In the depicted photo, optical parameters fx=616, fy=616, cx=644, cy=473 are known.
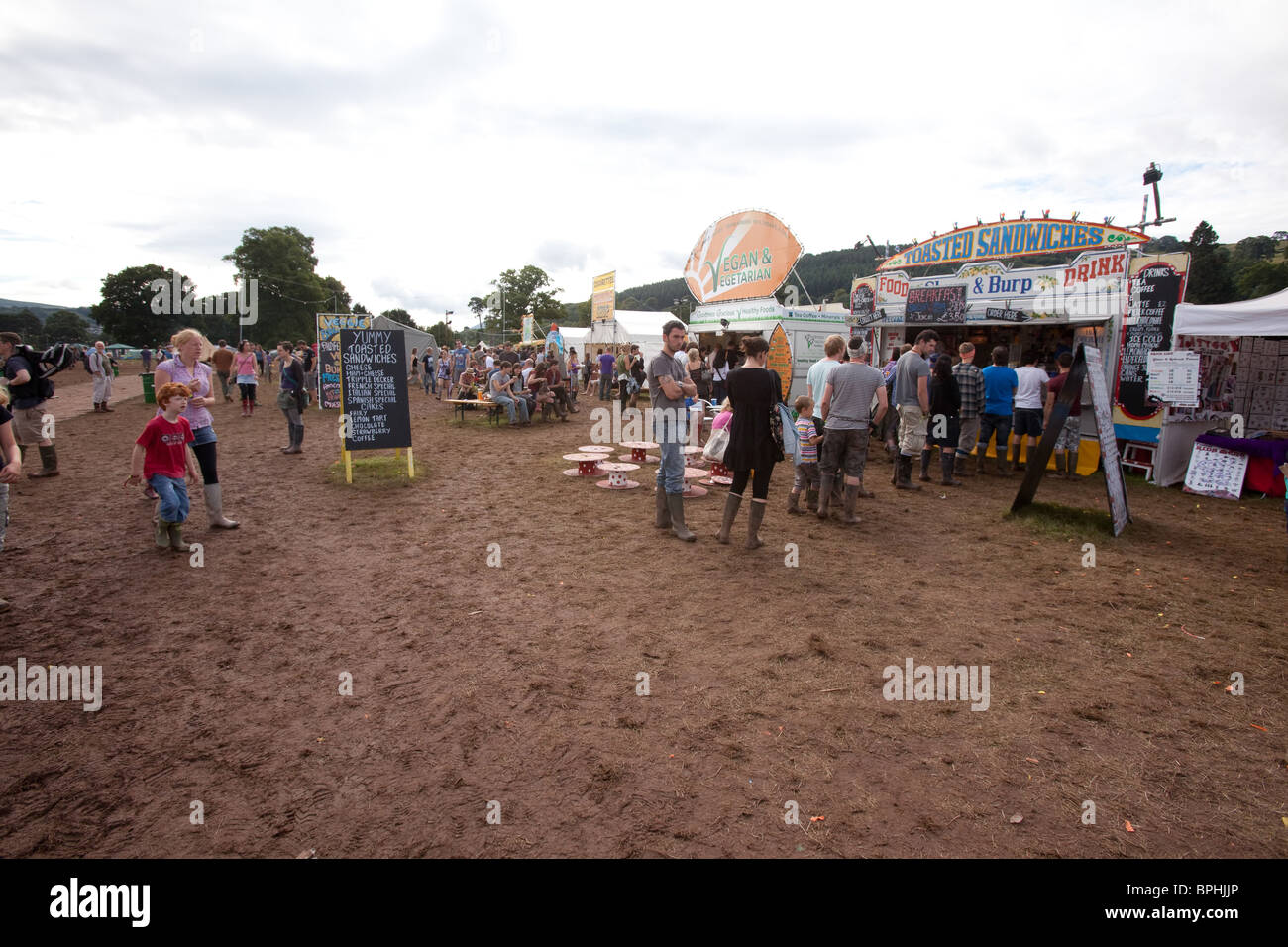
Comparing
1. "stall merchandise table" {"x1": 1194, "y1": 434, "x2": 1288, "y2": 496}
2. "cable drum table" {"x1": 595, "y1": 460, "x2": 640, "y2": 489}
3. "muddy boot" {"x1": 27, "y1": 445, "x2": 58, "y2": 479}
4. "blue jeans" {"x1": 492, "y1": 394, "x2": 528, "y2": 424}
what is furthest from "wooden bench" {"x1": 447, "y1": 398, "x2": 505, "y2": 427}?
"stall merchandise table" {"x1": 1194, "y1": 434, "x2": 1288, "y2": 496}

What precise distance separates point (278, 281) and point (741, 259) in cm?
5408

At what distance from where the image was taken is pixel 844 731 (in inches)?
124

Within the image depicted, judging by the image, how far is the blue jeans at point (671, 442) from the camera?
231 inches

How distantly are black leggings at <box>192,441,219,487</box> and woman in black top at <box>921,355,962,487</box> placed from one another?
338 inches

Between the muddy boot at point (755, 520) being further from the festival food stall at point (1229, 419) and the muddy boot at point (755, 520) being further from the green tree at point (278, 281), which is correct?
the green tree at point (278, 281)

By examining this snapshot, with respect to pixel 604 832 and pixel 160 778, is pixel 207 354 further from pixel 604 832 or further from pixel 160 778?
pixel 604 832

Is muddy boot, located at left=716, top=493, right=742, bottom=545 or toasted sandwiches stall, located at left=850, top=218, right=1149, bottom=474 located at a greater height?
toasted sandwiches stall, located at left=850, top=218, right=1149, bottom=474

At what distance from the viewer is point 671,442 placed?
5.98m

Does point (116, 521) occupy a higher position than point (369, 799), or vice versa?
point (116, 521)

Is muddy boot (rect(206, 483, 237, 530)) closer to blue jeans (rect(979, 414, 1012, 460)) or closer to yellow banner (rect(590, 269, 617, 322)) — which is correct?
blue jeans (rect(979, 414, 1012, 460))

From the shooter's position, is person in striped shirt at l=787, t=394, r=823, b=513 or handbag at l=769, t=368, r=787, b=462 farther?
person in striped shirt at l=787, t=394, r=823, b=513

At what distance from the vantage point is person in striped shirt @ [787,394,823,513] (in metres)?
7.07

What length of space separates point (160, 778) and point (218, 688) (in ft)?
2.64

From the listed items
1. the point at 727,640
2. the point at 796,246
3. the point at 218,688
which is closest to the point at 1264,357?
the point at 796,246
